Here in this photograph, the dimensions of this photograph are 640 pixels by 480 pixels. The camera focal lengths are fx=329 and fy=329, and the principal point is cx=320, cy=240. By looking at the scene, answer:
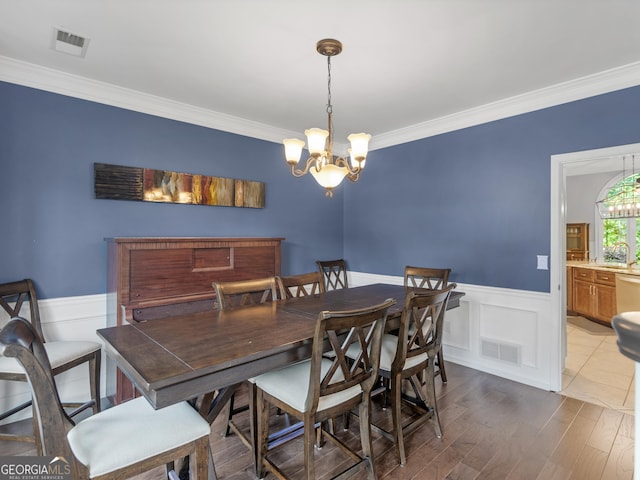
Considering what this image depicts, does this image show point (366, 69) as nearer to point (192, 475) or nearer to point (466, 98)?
point (466, 98)

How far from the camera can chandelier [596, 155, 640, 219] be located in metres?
5.07

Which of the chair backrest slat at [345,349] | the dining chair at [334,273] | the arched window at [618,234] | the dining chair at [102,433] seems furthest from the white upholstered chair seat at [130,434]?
the arched window at [618,234]

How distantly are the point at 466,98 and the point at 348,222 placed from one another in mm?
2181

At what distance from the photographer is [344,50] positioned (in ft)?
7.52

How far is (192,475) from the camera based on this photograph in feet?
4.69

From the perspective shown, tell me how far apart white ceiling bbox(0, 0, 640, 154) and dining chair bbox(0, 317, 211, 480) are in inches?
72.5

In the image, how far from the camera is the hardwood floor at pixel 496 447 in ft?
6.30

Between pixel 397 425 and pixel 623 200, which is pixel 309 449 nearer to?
pixel 397 425

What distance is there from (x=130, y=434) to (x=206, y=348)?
42cm

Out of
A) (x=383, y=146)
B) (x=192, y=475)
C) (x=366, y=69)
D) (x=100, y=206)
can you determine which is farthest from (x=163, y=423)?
(x=383, y=146)

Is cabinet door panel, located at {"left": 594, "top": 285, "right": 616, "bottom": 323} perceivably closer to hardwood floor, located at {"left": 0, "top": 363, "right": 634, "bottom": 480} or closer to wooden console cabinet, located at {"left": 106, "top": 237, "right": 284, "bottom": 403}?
hardwood floor, located at {"left": 0, "top": 363, "right": 634, "bottom": 480}

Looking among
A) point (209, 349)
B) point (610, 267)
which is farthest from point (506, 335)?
point (610, 267)

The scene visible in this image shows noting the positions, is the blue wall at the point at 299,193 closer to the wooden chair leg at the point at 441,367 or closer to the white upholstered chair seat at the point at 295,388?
the wooden chair leg at the point at 441,367

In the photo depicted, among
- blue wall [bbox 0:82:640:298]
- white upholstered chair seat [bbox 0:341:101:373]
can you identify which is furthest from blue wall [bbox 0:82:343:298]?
white upholstered chair seat [bbox 0:341:101:373]
